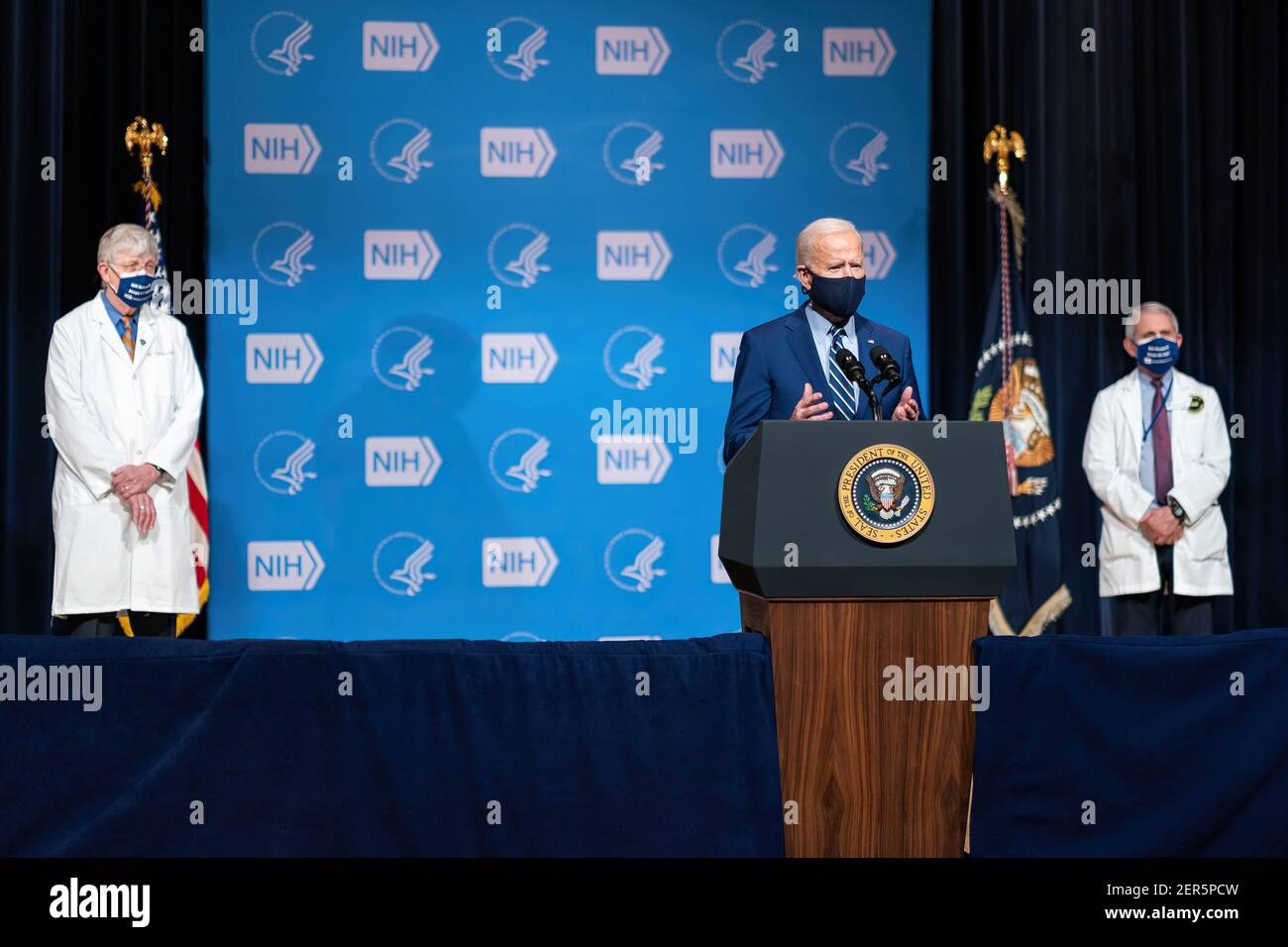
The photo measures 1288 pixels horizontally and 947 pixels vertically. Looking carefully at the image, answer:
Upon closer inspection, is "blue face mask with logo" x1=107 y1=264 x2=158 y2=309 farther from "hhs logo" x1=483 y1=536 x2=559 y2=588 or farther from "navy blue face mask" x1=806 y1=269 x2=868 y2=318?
"navy blue face mask" x1=806 y1=269 x2=868 y2=318

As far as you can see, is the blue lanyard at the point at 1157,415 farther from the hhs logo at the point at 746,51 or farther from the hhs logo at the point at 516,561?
the hhs logo at the point at 516,561

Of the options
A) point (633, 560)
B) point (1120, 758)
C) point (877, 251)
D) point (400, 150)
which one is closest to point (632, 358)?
point (633, 560)

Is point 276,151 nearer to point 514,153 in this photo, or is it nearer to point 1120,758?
point 514,153

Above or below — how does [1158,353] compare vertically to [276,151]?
below

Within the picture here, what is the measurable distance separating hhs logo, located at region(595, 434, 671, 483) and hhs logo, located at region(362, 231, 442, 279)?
0.94 metres

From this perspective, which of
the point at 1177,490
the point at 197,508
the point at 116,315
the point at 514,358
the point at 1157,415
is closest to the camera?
the point at 116,315

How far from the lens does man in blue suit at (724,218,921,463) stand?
247 centimetres

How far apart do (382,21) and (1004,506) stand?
3.60 metres

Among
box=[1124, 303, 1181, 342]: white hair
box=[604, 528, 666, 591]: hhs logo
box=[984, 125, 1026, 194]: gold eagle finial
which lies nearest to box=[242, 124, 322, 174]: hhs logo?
box=[604, 528, 666, 591]: hhs logo

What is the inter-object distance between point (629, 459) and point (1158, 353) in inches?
74.8

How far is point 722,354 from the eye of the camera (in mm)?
4676

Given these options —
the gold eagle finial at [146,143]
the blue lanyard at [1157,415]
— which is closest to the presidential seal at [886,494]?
the blue lanyard at [1157,415]

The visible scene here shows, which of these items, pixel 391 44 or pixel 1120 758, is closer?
pixel 1120 758
